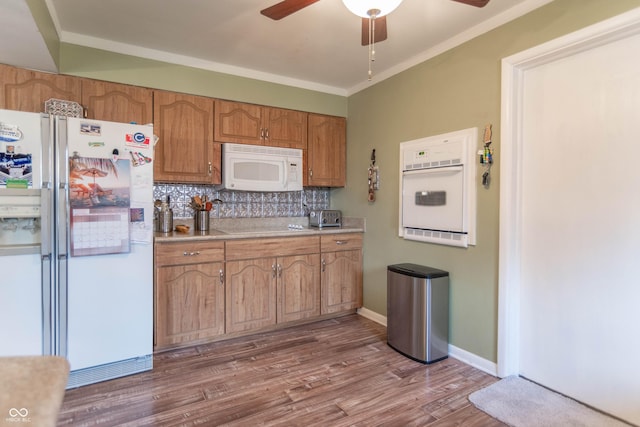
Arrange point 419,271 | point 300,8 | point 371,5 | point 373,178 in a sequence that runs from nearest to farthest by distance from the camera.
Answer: point 371,5 < point 300,8 < point 419,271 < point 373,178

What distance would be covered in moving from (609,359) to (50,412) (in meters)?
2.51

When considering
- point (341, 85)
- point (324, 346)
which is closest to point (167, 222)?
point (324, 346)

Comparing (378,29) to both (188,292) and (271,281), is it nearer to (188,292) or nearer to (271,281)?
(271,281)

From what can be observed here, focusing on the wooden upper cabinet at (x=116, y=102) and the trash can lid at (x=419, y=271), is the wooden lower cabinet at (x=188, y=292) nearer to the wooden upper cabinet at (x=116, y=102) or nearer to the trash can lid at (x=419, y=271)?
the wooden upper cabinet at (x=116, y=102)

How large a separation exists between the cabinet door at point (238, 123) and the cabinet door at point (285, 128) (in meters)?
0.09

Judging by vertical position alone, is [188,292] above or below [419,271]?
below

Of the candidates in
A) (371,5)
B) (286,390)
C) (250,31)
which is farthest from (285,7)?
(286,390)

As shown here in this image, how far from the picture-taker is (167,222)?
3041 millimetres

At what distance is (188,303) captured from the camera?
2.75 m

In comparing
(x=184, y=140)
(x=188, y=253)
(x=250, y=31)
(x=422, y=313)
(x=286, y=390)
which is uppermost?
(x=250, y=31)

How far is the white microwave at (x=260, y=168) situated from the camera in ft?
10.6

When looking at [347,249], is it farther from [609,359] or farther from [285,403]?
[609,359]

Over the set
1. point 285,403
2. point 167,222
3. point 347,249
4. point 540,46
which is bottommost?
point 285,403

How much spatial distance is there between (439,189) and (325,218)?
4.50 ft
